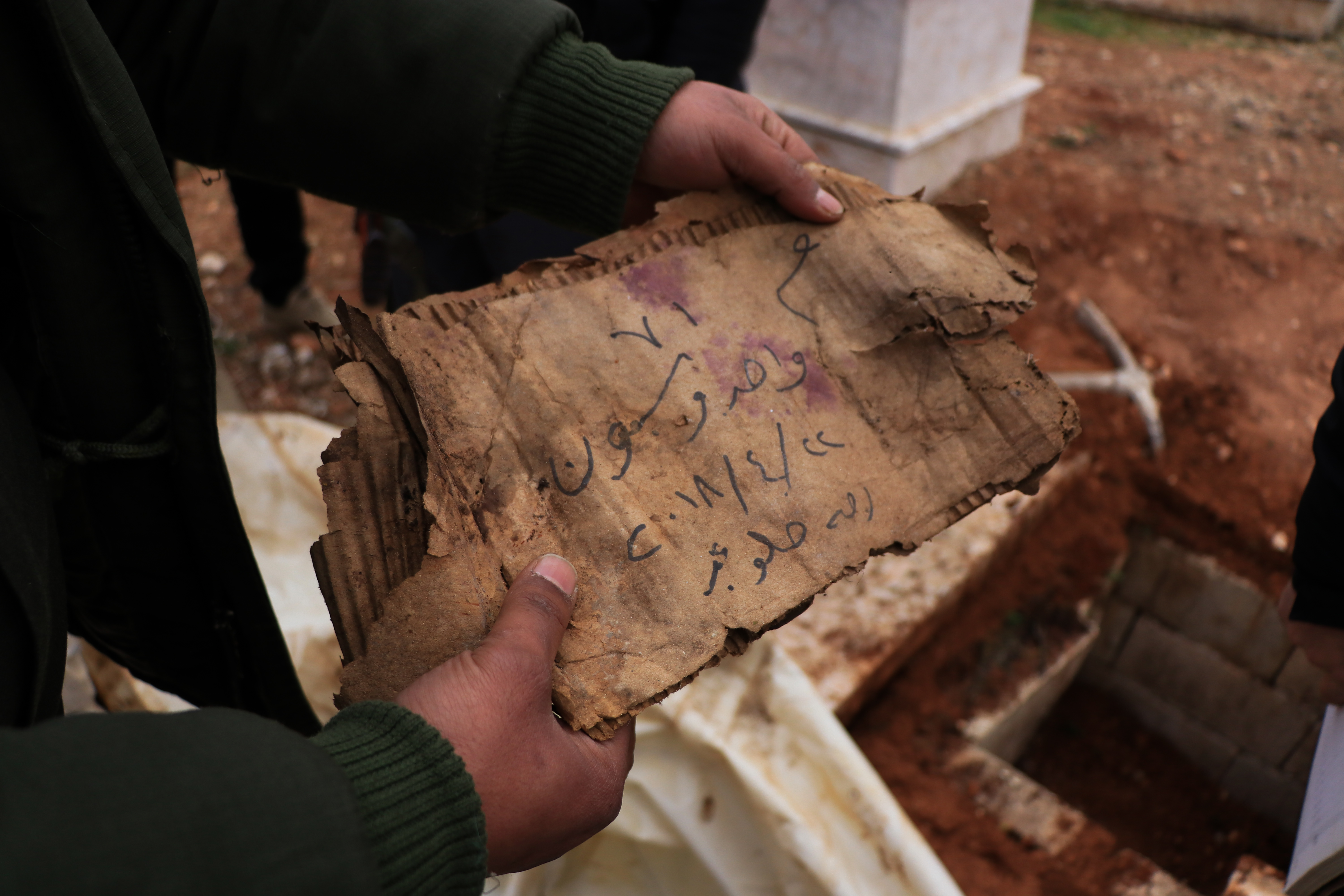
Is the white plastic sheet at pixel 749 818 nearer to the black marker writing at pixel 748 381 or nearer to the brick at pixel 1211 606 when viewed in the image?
the black marker writing at pixel 748 381

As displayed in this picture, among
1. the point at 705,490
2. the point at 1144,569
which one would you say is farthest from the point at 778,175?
the point at 1144,569

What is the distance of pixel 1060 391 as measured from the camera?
3.85ft

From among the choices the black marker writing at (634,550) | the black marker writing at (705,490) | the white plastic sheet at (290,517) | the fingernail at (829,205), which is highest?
the fingernail at (829,205)

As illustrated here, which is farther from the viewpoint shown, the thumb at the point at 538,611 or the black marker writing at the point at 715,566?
the black marker writing at the point at 715,566

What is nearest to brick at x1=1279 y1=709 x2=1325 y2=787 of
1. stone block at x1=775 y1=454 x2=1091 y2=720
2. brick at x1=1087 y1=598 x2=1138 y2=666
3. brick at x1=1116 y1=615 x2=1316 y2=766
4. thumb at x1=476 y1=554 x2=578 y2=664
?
brick at x1=1116 y1=615 x2=1316 y2=766

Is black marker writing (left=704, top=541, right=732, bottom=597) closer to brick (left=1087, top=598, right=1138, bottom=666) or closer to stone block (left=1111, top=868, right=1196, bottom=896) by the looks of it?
stone block (left=1111, top=868, right=1196, bottom=896)

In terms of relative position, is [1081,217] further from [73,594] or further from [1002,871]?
[73,594]

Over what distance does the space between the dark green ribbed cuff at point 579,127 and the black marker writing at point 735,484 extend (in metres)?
0.47

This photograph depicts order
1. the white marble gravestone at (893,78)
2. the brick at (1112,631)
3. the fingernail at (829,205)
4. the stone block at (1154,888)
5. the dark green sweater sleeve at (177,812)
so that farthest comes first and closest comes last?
the white marble gravestone at (893,78)
the brick at (1112,631)
the stone block at (1154,888)
the fingernail at (829,205)
the dark green sweater sleeve at (177,812)

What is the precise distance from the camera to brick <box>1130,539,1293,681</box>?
2.74 m

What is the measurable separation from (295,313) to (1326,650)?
3.64 m

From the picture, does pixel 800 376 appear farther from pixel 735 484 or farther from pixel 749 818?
pixel 749 818

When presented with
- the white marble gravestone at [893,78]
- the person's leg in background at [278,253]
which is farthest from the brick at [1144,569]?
the person's leg in background at [278,253]

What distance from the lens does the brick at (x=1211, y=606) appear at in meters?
2.74
